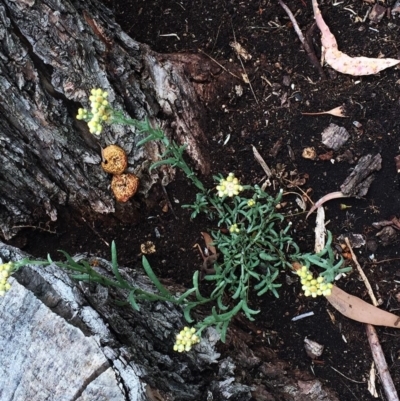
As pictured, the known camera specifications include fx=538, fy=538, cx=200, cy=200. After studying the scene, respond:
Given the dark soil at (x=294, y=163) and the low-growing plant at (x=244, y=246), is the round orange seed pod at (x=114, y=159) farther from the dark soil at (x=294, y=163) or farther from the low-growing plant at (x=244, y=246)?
the dark soil at (x=294, y=163)

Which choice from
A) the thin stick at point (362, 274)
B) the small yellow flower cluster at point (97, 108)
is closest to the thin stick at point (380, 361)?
the thin stick at point (362, 274)

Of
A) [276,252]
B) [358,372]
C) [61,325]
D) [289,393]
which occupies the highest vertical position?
[61,325]

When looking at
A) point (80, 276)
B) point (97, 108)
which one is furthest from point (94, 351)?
point (97, 108)

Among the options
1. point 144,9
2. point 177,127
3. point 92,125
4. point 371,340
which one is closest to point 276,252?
point 371,340

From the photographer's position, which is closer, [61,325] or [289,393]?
[61,325]

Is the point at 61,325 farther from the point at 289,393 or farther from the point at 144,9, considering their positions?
the point at 144,9

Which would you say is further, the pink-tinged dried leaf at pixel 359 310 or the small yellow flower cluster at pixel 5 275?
the pink-tinged dried leaf at pixel 359 310
